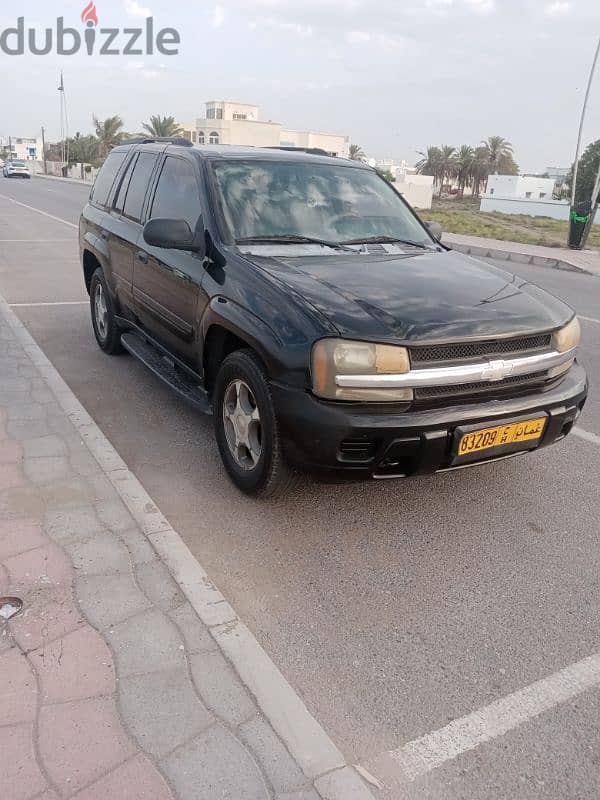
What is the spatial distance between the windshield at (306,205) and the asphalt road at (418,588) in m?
1.44

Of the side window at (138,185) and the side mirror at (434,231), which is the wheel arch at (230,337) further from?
the side mirror at (434,231)

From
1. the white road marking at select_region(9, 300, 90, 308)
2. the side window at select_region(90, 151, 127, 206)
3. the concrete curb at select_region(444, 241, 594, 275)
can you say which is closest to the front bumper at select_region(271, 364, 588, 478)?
the side window at select_region(90, 151, 127, 206)

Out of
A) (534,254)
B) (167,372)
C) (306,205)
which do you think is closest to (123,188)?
(167,372)

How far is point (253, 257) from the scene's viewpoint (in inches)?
142

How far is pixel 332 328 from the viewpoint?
2.92 m

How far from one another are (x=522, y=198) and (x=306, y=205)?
6421cm

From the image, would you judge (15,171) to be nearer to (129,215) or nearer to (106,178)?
(106,178)

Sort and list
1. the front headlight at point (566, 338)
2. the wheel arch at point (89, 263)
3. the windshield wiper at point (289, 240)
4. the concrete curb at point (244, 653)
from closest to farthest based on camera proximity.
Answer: the concrete curb at point (244, 653) → the front headlight at point (566, 338) → the windshield wiper at point (289, 240) → the wheel arch at point (89, 263)

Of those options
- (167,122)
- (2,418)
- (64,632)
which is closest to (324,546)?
(64,632)

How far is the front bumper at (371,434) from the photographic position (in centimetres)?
291

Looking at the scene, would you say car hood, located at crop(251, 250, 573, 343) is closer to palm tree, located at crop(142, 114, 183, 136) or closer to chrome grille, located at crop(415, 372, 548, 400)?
chrome grille, located at crop(415, 372, 548, 400)

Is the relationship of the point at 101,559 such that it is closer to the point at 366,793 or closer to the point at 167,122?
the point at 366,793

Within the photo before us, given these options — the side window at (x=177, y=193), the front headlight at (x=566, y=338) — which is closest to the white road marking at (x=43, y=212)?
the side window at (x=177, y=193)

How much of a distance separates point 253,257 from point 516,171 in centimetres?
8246
